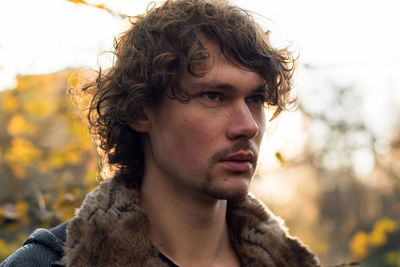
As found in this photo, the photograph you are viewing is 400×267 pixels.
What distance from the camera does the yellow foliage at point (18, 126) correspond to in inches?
190

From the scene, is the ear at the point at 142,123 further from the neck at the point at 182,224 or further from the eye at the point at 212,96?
the eye at the point at 212,96

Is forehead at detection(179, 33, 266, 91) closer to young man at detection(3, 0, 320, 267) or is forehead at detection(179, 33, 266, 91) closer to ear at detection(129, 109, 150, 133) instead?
young man at detection(3, 0, 320, 267)

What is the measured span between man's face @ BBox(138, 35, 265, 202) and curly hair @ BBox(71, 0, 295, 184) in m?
0.06

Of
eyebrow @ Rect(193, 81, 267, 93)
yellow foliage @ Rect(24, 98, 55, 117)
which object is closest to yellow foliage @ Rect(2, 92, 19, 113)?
yellow foliage @ Rect(24, 98, 55, 117)

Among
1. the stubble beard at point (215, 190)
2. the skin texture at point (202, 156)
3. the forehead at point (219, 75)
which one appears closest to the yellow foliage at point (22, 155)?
the skin texture at point (202, 156)

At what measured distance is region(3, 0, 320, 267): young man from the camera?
224 cm

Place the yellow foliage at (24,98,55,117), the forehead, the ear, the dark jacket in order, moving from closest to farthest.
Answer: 1. the dark jacket
2. the forehead
3. the ear
4. the yellow foliage at (24,98,55,117)

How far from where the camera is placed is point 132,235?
2.23 meters

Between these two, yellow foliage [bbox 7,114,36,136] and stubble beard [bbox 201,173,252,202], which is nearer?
stubble beard [bbox 201,173,252,202]

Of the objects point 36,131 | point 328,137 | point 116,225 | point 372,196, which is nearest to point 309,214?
point 372,196

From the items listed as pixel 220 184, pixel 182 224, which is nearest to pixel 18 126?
pixel 182 224

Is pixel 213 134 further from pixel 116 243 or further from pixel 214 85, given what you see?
pixel 116 243

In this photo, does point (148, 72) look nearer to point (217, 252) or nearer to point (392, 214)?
point (217, 252)

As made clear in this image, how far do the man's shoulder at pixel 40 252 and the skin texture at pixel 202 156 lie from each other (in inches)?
19.3
